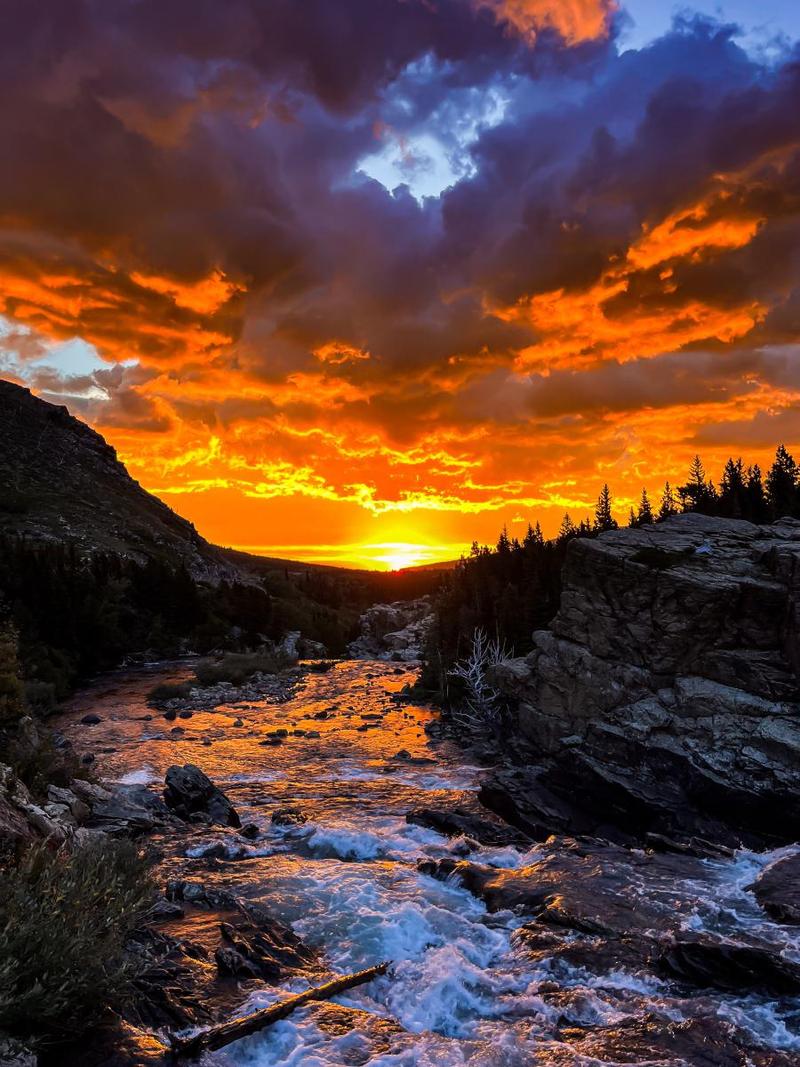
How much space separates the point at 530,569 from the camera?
6291 centimetres

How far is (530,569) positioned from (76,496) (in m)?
105

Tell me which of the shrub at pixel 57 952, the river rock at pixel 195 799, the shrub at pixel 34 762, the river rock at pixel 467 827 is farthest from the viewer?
the river rock at pixel 195 799

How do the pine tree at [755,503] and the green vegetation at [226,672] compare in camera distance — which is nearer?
the green vegetation at [226,672]

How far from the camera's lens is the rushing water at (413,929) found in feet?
30.7

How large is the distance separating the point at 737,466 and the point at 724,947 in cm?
7846

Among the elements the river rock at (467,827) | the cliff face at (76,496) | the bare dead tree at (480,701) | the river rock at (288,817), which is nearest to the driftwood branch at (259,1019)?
the river rock at (467,827)

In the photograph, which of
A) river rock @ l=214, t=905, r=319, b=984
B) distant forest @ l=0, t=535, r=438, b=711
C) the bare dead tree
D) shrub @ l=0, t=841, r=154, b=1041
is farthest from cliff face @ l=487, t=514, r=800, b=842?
distant forest @ l=0, t=535, r=438, b=711

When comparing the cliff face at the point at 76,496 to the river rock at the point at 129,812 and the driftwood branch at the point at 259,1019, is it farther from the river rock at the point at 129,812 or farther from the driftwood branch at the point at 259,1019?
the driftwood branch at the point at 259,1019

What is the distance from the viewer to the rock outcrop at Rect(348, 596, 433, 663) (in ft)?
281

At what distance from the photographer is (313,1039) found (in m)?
9.26

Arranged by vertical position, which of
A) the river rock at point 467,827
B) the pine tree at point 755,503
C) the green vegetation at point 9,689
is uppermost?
the pine tree at point 755,503

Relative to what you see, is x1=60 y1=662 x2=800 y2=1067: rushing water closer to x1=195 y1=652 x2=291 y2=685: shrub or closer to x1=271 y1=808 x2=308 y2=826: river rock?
x1=271 y1=808 x2=308 y2=826: river rock

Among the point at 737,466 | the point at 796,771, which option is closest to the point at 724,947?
the point at 796,771

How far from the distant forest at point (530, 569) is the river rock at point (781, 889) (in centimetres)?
2581
